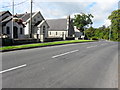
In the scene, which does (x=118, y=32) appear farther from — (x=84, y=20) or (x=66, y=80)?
(x=66, y=80)

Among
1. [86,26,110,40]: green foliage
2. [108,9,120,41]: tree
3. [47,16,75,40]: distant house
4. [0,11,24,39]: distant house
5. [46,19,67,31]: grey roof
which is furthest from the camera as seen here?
[86,26,110,40]: green foliage

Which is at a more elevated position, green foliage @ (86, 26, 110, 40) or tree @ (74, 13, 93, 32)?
tree @ (74, 13, 93, 32)

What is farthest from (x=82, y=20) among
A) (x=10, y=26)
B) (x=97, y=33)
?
(x=10, y=26)

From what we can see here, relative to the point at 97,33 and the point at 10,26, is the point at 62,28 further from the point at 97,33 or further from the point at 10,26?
the point at 97,33

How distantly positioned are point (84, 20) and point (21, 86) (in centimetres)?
7148

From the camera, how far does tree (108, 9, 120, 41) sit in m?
55.4

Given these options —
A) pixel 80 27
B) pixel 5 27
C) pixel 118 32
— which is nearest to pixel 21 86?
pixel 5 27

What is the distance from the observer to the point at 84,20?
2810 inches

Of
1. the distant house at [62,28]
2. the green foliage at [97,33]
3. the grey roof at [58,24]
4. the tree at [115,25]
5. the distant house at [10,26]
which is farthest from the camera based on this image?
the green foliage at [97,33]

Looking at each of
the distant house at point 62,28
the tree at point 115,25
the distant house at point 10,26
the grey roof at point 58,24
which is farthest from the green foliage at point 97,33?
the distant house at point 10,26

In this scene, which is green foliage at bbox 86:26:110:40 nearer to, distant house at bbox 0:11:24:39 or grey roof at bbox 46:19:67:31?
grey roof at bbox 46:19:67:31

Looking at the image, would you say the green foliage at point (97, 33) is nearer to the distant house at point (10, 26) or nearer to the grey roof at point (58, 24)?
the grey roof at point (58, 24)

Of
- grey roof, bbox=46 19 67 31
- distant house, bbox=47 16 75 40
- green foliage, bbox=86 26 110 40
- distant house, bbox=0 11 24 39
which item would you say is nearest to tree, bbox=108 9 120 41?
green foliage, bbox=86 26 110 40

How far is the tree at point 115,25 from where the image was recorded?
5538 centimetres
